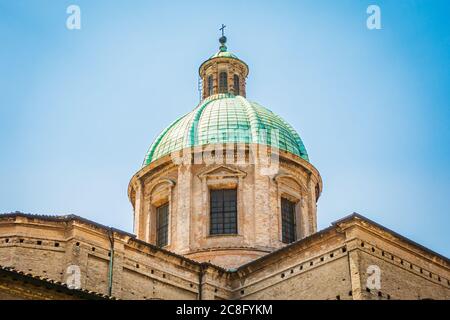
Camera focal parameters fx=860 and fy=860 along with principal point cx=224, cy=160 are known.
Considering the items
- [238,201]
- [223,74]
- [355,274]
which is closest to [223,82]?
[223,74]

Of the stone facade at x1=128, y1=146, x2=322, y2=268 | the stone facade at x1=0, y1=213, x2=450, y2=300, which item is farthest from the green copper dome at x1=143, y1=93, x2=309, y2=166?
the stone facade at x1=0, y1=213, x2=450, y2=300

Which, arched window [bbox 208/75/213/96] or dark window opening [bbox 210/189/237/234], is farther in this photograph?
arched window [bbox 208/75/213/96]

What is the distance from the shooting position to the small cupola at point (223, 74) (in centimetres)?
3778

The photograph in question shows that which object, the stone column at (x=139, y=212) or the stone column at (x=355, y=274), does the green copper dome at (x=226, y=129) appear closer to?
the stone column at (x=139, y=212)

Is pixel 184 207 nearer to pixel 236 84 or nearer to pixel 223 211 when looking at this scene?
pixel 223 211

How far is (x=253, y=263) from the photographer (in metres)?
28.8

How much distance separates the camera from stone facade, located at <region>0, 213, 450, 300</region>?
84.0ft

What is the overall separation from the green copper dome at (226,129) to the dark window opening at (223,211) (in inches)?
81.7

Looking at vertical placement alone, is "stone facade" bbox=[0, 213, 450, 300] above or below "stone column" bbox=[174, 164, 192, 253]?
below

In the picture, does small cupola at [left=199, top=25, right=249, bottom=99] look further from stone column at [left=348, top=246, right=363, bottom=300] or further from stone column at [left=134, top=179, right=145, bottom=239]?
stone column at [left=348, top=246, right=363, bottom=300]

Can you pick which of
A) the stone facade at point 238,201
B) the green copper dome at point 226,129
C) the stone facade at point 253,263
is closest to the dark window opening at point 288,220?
the stone facade at point 238,201

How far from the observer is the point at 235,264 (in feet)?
101

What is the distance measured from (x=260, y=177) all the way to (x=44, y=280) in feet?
44.3
